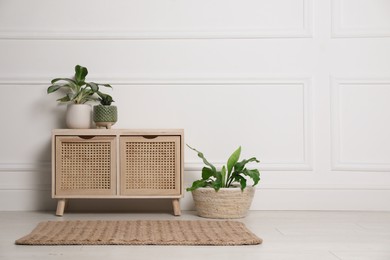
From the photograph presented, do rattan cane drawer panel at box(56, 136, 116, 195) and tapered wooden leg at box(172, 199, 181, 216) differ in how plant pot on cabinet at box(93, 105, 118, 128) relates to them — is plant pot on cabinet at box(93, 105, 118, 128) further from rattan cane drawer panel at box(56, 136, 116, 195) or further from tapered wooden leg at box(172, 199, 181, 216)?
tapered wooden leg at box(172, 199, 181, 216)

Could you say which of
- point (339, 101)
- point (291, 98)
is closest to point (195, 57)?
point (291, 98)

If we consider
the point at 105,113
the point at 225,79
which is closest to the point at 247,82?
the point at 225,79

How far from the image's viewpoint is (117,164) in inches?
133

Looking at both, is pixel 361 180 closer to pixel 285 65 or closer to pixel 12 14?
pixel 285 65

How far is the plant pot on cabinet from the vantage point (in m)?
3.46

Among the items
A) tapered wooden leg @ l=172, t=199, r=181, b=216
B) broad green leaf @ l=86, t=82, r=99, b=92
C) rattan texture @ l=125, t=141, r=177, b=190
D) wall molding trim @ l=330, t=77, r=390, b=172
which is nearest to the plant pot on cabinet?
broad green leaf @ l=86, t=82, r=99, b=92

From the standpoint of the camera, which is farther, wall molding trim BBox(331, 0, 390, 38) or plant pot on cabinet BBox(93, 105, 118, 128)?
wall molding trim BBox(331, 0, 390, 38)

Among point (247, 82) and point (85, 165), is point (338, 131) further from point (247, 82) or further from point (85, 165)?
point (85, 165)

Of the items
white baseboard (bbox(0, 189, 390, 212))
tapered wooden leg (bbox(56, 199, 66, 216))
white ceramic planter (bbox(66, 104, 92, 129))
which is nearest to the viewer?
tapered wooden leg (bbox(56, 199, 66, 216))

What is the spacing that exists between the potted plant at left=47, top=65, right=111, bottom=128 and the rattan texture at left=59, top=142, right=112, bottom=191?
0.16m

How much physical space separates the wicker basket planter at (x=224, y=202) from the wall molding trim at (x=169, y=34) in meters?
1.04

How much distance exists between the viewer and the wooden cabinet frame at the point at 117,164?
3.37m

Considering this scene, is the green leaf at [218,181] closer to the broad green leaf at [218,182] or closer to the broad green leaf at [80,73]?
the broad green leaf at [218,182]

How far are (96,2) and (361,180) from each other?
2.04m
